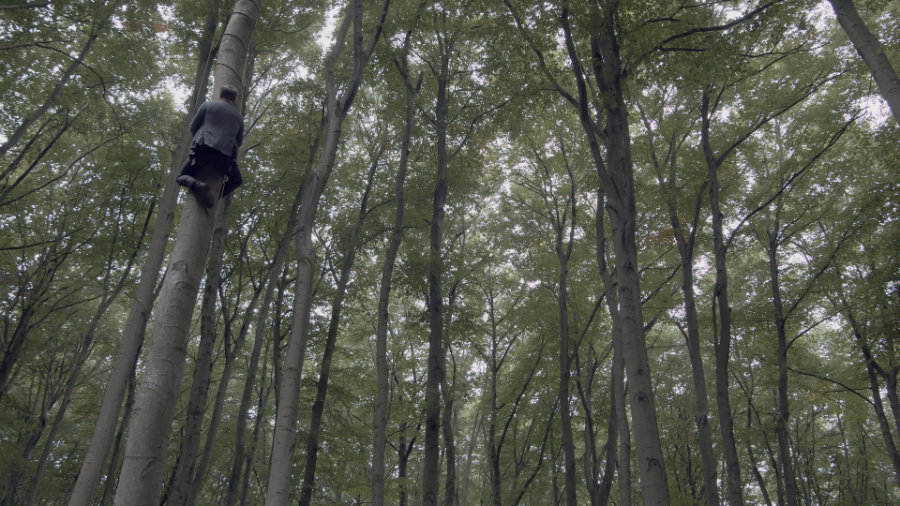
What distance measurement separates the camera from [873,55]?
5320 millimetres

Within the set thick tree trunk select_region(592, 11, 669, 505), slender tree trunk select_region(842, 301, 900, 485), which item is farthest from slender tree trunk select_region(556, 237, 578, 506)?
slender tree trunk select_region(842, 301, 900, 485)

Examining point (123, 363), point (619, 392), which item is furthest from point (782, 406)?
point (123, 363)

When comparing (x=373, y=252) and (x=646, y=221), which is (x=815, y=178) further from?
(x=373, y=252)

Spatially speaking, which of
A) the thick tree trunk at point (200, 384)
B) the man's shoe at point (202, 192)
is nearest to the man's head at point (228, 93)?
the man's shoe at point (202, 192)

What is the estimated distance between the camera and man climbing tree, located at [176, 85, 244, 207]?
9.64 ft

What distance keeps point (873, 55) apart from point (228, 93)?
643 cm

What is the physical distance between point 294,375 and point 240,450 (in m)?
5.98

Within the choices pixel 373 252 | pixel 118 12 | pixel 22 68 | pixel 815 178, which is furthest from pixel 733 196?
pixel 22 68

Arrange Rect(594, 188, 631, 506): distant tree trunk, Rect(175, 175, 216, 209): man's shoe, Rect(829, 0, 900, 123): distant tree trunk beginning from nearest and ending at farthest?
Rect(175, 175, 216, 209): man's shoe
Rect(829, 0, 900, 123): distant tree trunk
Rect(594, 188, 631, 506): distant tree trunk

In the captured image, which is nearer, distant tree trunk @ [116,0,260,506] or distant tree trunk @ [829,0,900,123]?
distant tree trunk @ [116,0,260,506]

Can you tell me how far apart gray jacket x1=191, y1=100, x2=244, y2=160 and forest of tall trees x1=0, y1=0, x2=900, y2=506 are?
0.18 meters

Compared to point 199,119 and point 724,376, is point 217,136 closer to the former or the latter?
point 199,119

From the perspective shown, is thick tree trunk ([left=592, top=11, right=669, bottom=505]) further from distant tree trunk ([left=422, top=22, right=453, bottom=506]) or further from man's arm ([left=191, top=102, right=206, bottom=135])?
man's arm ([left=191, top=102, right=206, bottom=135])

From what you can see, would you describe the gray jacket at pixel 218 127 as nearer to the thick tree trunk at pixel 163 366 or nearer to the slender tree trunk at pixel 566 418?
the thick tree trunk at pixel 163 366
